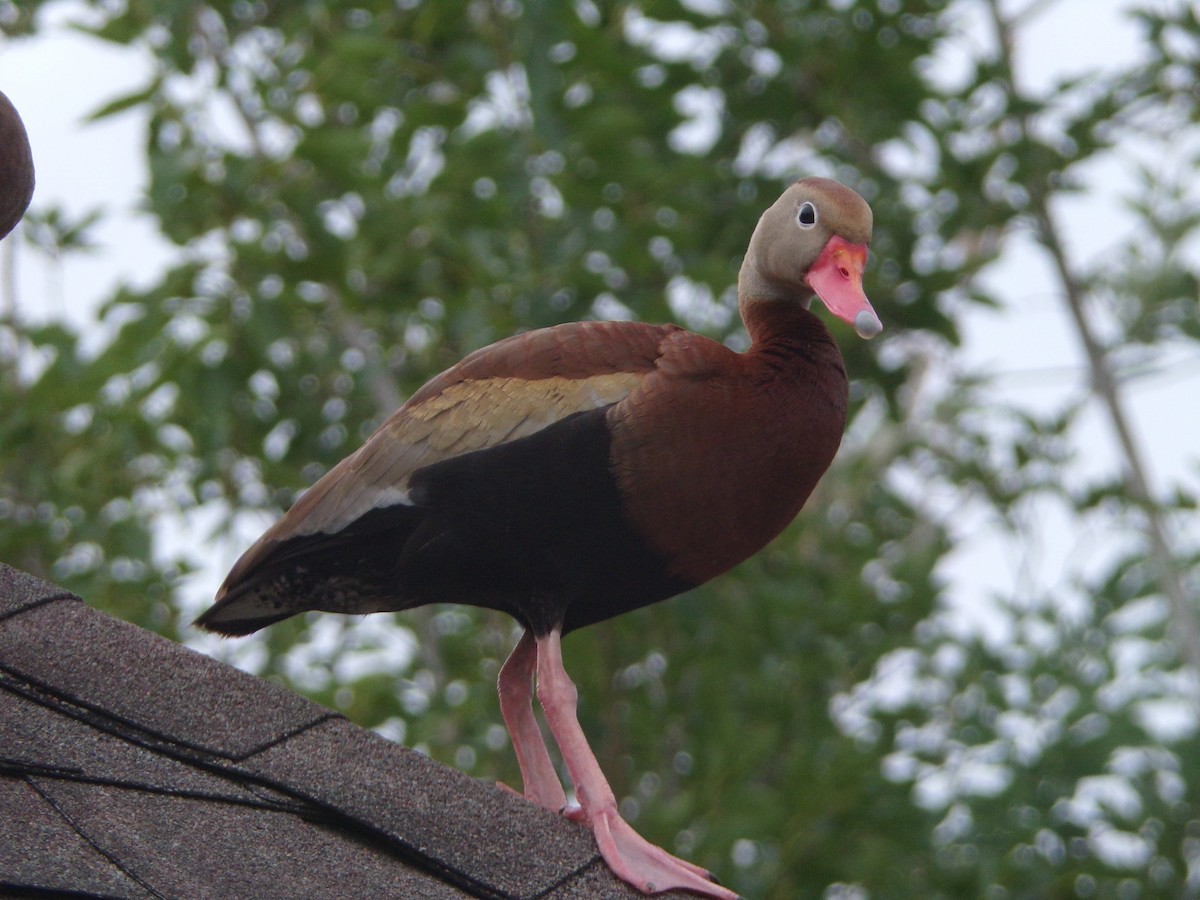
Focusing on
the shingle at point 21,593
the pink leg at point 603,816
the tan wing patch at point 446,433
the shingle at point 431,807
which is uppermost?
the shingle at point 21,593

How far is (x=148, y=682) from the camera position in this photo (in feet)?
8.17

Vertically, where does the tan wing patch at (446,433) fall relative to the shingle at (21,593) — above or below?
below

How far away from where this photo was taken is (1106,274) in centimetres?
738

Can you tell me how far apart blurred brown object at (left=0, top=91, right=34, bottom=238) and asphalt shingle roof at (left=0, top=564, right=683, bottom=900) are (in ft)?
1.90

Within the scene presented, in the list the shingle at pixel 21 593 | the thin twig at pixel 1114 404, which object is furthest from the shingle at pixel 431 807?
the thin twig at pixel 1114 404

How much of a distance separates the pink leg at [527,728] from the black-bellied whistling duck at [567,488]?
18 cm

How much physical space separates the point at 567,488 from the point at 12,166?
97 cm

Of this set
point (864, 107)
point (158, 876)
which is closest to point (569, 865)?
point (158, 876)

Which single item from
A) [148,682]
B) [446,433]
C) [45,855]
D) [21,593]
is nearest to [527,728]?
[446,433]

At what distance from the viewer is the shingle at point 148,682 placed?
2.40 metres

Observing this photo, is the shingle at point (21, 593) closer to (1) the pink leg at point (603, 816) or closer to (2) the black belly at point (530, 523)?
(2) the black belly at point (530, 523)

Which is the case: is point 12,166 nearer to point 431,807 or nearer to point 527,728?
point 431,807

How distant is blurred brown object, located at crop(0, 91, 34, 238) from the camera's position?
7.92 ft

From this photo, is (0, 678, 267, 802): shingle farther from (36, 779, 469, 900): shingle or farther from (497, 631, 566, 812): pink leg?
(497, 631, 566, 812): pink leg
